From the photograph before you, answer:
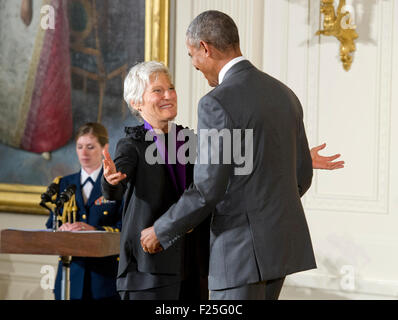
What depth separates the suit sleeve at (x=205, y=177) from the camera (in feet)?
7.84

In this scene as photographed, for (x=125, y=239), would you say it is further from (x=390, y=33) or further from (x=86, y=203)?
(x=390, y=33)

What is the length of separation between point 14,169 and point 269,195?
3.43 metres

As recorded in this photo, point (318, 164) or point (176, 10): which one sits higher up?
point (176, 10)

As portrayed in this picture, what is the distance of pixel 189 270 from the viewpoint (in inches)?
111

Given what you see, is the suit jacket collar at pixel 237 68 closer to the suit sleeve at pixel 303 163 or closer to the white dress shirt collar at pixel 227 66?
the white dress shirt collar at pixel 227 66

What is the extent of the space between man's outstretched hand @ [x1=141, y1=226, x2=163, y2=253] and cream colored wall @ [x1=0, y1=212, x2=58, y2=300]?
2.82m

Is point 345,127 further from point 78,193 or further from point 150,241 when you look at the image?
point 150,241

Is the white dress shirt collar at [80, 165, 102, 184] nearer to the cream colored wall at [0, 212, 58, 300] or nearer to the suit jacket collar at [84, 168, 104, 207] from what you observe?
the suit jacket collar at [84, 168, 104, 207]

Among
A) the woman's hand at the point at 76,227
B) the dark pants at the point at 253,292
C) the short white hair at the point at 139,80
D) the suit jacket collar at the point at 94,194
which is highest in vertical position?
the short white hair at the point at 139,80

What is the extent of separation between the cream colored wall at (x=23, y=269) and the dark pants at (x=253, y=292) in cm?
304

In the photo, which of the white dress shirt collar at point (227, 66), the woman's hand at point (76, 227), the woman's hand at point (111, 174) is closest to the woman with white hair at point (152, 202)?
the woman's hand at point (111, 174)

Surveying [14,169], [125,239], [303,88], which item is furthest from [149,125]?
[14,169]

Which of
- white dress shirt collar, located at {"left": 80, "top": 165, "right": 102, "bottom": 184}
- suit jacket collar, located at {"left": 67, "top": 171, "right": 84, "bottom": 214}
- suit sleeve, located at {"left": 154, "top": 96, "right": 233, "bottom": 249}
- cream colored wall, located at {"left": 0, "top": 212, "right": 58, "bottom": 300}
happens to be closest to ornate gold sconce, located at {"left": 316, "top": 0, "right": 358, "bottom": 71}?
white dress shirt collar, located at {"left": 80, "top": 165, "right": 102, "bottom": 184}

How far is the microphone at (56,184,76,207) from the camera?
364cm
